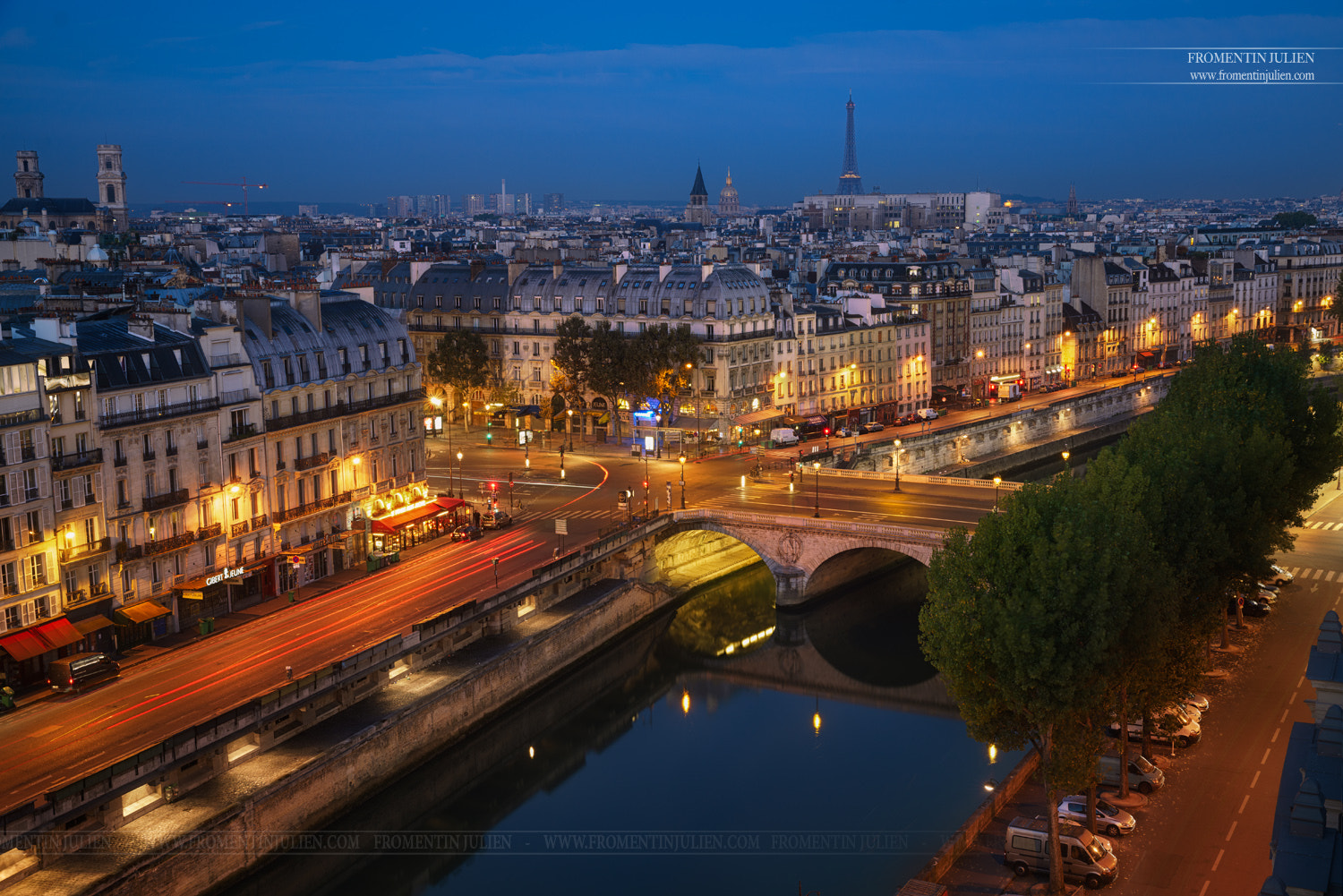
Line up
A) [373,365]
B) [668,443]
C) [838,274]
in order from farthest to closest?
[838,274], [668,443], [373,365]

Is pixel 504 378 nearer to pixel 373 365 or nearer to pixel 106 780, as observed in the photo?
pixel 373 365

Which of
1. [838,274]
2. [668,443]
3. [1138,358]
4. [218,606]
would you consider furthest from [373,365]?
[1138,358]

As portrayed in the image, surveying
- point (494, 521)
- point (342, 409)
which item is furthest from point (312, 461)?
point (494, 521)

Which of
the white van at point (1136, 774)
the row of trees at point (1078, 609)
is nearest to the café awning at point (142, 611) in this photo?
the row of trees at point (1078, 609)

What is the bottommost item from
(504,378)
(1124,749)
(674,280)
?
(1124,749)

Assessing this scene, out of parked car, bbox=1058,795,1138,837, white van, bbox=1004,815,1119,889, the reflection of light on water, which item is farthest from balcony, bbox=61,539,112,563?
parked car, bbox=1058,795,1138,837

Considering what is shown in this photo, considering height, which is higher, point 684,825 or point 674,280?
point 674,280
